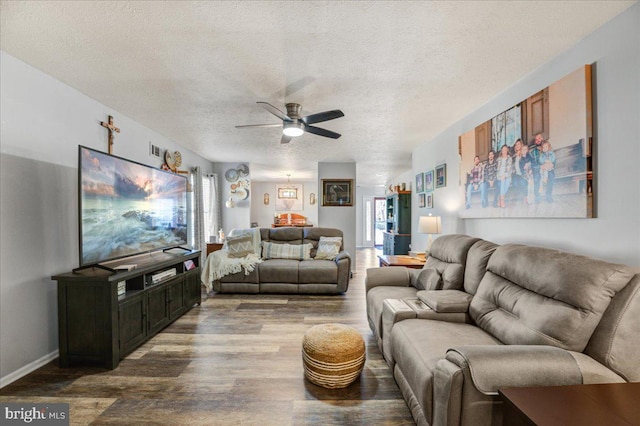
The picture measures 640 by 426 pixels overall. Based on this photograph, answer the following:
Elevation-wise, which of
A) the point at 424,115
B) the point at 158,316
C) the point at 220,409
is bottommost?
Result: the point at 220,409

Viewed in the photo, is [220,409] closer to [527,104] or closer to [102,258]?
[102,258]

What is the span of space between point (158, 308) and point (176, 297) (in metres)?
0.38

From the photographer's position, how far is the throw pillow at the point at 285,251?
5.12 metres

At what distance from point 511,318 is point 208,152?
214 inches

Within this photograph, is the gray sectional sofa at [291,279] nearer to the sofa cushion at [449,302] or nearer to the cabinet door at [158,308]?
the cabinet door at [158,308]

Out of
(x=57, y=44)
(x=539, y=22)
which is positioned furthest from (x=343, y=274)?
(x=57, y=44)

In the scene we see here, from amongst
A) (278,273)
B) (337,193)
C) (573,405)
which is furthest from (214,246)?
(573,405)

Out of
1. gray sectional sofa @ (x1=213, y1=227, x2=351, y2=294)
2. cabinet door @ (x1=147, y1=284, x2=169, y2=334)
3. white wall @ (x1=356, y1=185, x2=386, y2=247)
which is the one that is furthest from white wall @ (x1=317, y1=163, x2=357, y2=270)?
white wall @ (x1=356, y1=185, x2=386, y2=247)

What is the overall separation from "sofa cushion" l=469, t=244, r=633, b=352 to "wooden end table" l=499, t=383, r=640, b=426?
30 cm

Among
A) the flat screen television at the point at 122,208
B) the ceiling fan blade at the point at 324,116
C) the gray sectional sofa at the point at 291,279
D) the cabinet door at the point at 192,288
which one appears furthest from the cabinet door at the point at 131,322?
the ceiling fan blade at the point at 324,116

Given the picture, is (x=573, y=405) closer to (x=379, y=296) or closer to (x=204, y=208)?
(x=379, y=296)

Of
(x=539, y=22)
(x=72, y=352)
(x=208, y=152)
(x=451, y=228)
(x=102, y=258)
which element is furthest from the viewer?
(x=208, y=152)

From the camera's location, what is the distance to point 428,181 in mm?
4637

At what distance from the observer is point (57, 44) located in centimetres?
202
